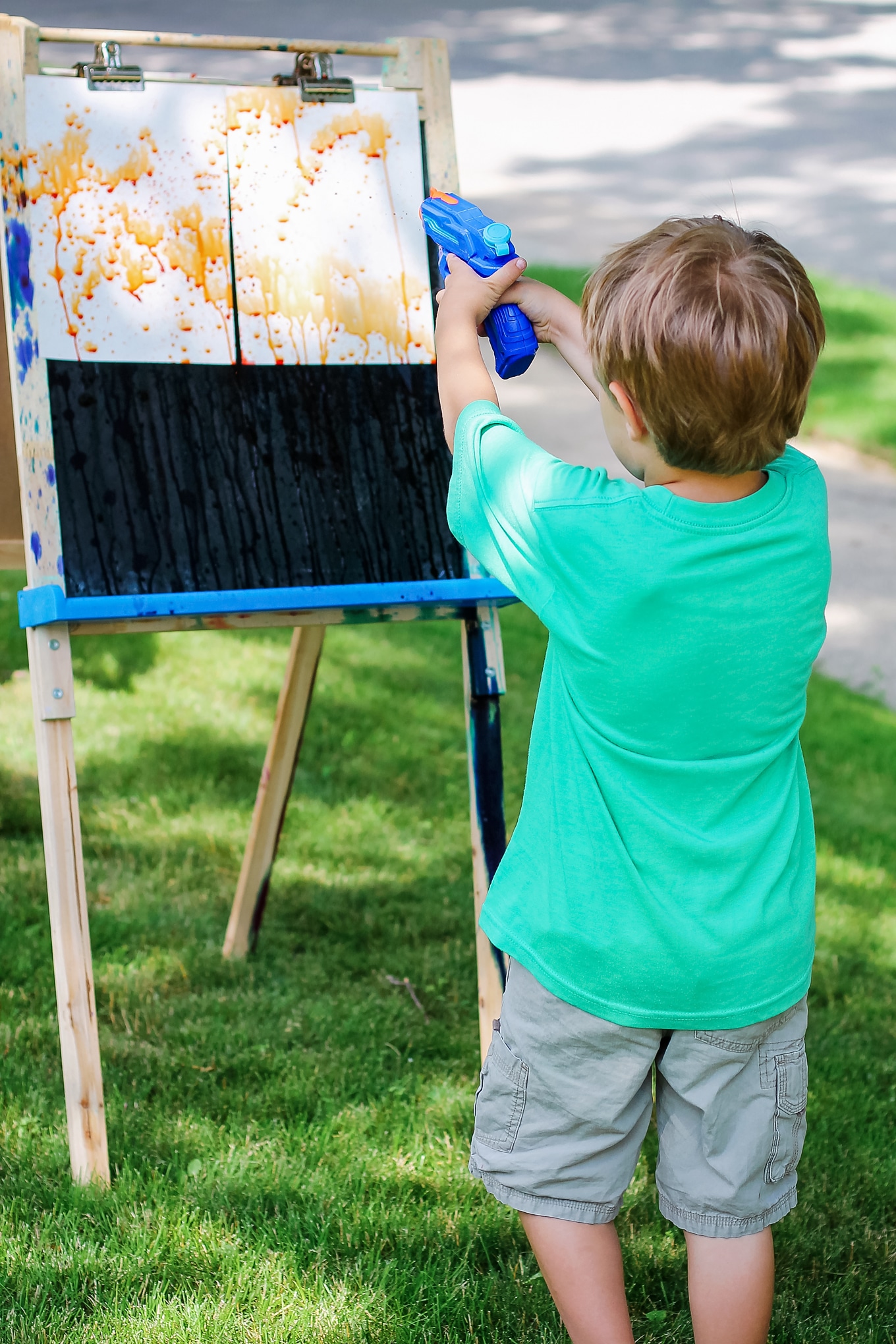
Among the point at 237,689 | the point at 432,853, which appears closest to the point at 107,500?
the point at 432,853

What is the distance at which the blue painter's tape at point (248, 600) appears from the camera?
2145 millimetres

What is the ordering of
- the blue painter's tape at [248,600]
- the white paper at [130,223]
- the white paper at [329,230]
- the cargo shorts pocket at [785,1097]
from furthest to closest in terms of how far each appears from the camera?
the white paper at [329,230], the white paper at [130,223], the blue painter's tape at [248,600], the cargo shorts pocket at [785,1097]

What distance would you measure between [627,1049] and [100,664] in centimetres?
327

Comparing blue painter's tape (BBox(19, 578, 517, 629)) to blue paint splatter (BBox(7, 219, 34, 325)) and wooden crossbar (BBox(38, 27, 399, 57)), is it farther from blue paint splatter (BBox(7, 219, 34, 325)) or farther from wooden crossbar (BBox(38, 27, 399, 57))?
wooden crossbar (BBox(38, 27, 399, 57))

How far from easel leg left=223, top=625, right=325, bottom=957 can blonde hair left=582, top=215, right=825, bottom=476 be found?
141cm

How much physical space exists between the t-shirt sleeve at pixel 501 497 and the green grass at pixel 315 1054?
3.73 ft

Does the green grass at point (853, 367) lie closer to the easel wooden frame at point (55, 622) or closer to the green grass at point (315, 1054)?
the green grass at point (315, 1054)

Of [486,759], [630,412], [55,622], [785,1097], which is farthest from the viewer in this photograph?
[486,759]

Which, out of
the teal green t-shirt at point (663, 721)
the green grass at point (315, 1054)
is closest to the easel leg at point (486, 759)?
the green grass at point (315, 1054)

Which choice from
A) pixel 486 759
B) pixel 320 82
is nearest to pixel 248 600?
pixel 486 759

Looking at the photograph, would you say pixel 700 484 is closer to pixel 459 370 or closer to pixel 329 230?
pixel 459 370

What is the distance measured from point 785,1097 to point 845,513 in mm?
5476

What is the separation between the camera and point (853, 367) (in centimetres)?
854

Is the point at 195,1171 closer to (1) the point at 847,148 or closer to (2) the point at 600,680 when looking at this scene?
(2) the point at 600,680
